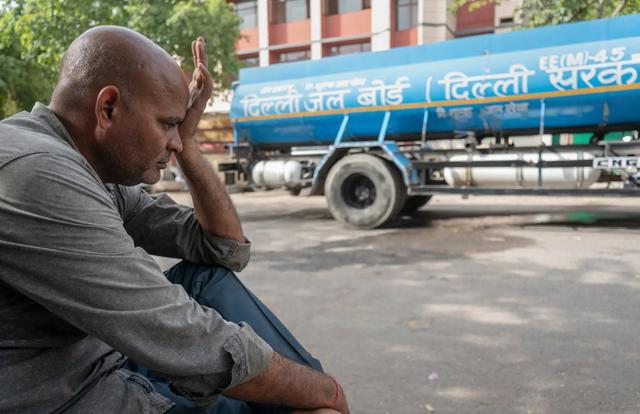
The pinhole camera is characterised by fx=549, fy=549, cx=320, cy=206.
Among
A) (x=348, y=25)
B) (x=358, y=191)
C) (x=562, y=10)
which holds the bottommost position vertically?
(x=358, y=191)

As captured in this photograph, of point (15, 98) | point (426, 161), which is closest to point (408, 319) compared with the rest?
point (426, 161)

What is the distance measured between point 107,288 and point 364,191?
7510 millimetres

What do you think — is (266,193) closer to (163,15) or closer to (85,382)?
(163,15)

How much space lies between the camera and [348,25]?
23.0 m

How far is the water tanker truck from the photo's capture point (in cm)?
707

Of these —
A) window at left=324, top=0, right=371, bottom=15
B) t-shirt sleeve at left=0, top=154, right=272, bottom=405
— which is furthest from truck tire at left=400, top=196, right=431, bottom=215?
window at left=324, top=0, right=371, bottom=15

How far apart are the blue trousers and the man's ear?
57 cm

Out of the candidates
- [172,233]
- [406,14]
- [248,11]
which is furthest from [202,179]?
[248,11]

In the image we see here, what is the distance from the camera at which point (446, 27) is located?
834 inches

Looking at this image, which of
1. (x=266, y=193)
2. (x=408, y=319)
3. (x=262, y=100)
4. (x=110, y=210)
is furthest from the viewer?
(x=266, y=193)

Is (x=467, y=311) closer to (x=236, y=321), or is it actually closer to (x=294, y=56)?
(x=236, y=321)

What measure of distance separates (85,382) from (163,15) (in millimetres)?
14557

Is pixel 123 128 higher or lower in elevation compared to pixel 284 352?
higher

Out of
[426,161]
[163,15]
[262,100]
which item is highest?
[163,15]
